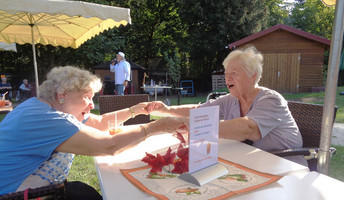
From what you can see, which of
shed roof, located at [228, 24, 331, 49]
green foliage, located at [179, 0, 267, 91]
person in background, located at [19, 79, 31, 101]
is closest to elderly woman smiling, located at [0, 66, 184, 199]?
shed roof, located at [228, 24, 331, 49]

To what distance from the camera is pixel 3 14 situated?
14.8 ft

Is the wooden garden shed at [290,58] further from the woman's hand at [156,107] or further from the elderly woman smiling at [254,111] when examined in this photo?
the elderly woman smiling at [254,111]

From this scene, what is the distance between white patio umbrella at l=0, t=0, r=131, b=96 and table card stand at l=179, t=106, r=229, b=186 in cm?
339

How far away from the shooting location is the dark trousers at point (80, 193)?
1701 millimetres

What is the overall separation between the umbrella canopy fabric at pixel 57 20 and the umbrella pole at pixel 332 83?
3.33 metres

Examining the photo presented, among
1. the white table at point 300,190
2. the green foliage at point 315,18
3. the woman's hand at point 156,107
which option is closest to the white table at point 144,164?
the white table at point 300,190

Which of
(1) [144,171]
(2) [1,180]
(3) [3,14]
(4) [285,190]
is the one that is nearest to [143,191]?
(1) [144,171]

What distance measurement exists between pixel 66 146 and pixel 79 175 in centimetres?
237

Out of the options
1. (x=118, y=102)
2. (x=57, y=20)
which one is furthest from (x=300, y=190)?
(x=57, y=20)

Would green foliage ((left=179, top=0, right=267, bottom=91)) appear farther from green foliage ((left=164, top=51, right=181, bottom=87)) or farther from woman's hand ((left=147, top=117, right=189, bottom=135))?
woman's hand ((left=147, top=117, right=189, bottom=135))

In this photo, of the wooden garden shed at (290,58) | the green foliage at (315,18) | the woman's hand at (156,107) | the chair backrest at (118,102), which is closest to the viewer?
the woman's hand at (156,107)

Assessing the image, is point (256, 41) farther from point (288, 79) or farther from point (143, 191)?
point (143, 191)

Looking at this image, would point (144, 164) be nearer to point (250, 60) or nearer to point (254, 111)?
point (254, 111)

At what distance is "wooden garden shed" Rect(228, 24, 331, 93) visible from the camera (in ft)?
48.9
